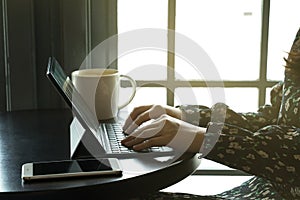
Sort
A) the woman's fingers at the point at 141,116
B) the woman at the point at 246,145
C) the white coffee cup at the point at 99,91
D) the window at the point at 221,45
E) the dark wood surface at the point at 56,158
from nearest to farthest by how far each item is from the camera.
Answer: the dark wood surface at the point at 56,158 → the woman at the point at 246,145 → the woman's fingers at the point at 141,116 → the white coffee cup at the point at 99,91 → the window at the point at 221,45

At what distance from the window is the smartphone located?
0.76 metres

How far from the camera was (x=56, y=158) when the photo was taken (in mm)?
1068

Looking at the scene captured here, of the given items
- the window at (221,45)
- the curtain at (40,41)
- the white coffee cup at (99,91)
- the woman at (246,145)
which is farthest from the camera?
the window at (221,45)

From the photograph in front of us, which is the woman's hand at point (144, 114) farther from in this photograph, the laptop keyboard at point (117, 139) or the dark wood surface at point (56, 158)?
the dark wood surface at point (56, 158)

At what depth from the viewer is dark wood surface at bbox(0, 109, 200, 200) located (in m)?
0.88

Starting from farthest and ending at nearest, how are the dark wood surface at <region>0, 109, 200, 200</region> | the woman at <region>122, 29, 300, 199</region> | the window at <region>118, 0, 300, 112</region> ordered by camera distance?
1. the window at <region>118, 0, 300, 112</region>
2. the woman at <region>122, 29, 300, 199</region>
3. the dark wood surface at <region>0, 109, 200, 200</region>

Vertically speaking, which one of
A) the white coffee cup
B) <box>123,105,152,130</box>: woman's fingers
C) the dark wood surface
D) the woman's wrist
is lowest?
the dark wood surface

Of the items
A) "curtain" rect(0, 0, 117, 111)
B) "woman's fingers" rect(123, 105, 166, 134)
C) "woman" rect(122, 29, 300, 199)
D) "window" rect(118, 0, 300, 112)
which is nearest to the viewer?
"woman" rect(122, 29, 300, 199)

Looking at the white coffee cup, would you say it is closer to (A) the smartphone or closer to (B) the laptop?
(B) the laptop

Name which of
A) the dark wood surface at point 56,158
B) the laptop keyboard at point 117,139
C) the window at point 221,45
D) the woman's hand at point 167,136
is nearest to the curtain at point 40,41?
the window at point 221,45

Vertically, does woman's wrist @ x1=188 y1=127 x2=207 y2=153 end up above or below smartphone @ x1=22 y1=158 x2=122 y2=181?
above

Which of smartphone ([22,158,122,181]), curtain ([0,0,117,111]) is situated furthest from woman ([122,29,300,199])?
curtain ([0,0,117,111])

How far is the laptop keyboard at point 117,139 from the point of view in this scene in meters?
1.10

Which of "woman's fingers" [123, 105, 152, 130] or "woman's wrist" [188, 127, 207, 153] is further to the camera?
"woman's fingers" [123, 105, 152, 130]
